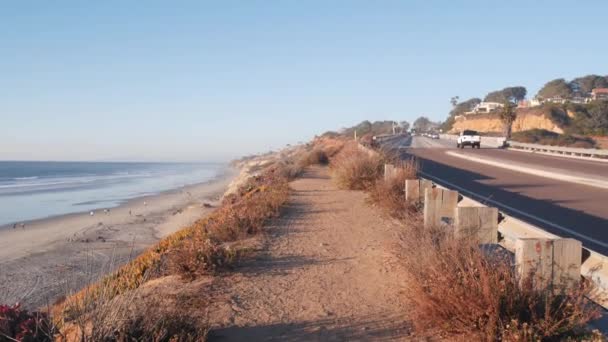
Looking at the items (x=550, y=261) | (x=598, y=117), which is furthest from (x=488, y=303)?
(x=598, y=117)

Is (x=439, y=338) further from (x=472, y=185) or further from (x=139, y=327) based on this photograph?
(x=472, y=185)

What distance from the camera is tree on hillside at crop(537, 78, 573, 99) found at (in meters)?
147

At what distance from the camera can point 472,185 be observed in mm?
21453

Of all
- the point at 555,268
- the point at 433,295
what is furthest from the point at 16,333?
the point at 555,268

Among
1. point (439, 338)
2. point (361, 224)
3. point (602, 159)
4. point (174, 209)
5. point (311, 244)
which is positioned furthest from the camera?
point (602, 159)

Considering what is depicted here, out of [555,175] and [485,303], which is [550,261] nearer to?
[485,303]

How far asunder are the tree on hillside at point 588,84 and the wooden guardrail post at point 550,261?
522 feet

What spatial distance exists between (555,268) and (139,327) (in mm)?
4111

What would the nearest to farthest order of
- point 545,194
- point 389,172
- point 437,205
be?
point 437,205
point 389,172
point 545,194

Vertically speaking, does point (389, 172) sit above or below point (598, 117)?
below

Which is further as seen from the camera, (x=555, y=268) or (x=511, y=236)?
(x=511, y=236)

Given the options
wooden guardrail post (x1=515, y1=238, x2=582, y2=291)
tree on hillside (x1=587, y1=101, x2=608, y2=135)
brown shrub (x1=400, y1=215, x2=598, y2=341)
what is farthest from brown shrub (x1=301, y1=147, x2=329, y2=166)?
tree on hillside (x1=587, y1=101, x2=608, y2=135)

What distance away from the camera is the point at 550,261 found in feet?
20.0

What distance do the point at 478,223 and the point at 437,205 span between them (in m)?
1.75
